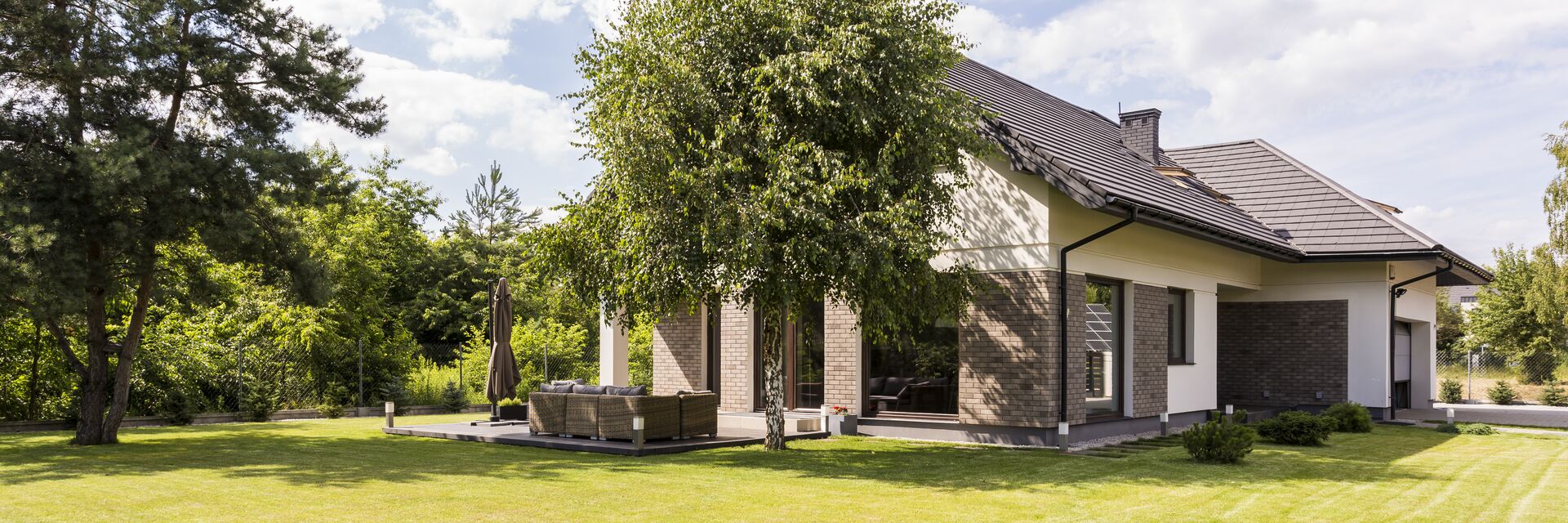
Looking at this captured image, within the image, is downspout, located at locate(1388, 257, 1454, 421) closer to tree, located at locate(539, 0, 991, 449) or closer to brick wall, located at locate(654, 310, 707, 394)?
tree, located at locate(539, 0, 991, 449)

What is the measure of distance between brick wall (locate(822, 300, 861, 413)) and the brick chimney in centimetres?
813

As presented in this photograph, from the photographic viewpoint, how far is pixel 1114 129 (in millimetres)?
21109

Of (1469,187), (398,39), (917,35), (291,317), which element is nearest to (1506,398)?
(1469,187)

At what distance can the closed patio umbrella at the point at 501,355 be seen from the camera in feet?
54.0

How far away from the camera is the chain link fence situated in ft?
99.6

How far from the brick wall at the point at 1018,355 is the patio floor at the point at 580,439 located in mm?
2304

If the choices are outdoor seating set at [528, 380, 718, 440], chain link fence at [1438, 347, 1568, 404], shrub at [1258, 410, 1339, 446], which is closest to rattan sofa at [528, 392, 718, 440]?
outdoor seating set at [528, 380, 718, 440]

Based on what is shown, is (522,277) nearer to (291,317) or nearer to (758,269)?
(291,317)

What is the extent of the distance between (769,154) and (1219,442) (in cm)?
571

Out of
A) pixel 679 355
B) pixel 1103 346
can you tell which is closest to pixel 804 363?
pixel 679 355

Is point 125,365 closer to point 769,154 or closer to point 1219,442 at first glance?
point 769,154

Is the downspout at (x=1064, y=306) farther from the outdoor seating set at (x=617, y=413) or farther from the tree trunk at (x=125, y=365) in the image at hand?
the tree trunk at (x=125, y=365)

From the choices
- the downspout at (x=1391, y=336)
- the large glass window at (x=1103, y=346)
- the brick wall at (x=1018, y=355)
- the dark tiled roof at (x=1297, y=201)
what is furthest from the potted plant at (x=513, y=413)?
the downspout at (x=1391, y=336)

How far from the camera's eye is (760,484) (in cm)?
947
